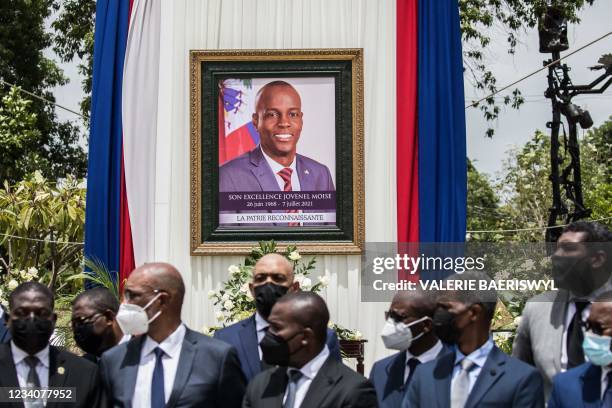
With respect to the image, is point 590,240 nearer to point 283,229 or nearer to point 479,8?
point 283,229

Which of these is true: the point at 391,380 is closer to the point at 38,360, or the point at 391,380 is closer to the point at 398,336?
the point at 398,336

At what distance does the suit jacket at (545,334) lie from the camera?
15.8 ft

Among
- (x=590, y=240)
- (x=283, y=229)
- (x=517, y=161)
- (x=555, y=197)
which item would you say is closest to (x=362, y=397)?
(x=590, y=240)

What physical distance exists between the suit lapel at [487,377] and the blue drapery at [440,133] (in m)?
4.07

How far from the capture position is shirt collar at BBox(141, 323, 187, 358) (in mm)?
4480

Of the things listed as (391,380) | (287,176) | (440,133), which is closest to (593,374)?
(391,380)

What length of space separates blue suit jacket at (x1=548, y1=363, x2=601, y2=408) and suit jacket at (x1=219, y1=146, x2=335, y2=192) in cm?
438

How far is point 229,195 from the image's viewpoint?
856 cm

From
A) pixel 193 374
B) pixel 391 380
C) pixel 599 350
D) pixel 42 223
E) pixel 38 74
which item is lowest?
pixel 391 380

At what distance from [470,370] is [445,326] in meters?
0.26

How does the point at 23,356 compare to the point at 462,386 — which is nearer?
the point at 462,386

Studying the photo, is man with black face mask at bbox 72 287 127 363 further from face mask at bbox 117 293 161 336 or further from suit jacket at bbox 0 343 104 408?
face mask at bbox 117 293 161 336

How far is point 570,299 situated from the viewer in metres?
4.87

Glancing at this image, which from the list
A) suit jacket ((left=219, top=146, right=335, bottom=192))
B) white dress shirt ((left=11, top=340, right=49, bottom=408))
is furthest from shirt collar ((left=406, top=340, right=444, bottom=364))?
suit jacket ((left=219, top=146, right=335, bottom=192))
